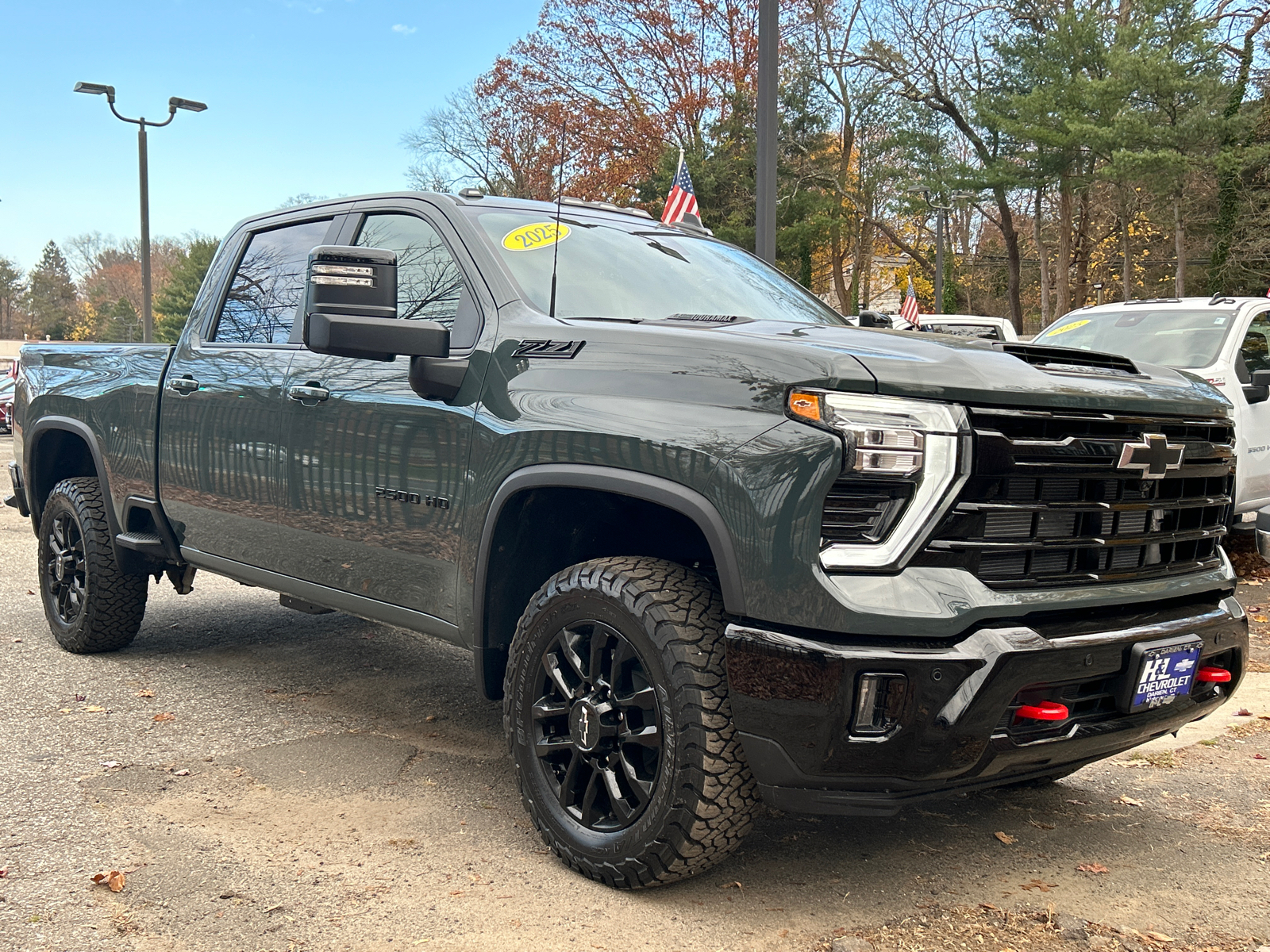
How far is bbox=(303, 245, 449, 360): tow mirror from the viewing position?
3.39 meters

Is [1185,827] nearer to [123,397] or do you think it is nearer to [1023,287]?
[123,397]

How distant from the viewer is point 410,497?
3.79 m

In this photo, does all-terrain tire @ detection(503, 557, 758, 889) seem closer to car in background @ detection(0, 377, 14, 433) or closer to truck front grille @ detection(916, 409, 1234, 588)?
truck front grille @ detection(916, 409, 1234, 588)

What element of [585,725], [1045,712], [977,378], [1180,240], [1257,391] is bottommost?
[585,725]

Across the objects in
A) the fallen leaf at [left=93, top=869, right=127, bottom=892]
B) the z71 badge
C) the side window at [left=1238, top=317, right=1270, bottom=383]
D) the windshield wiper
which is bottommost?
the fallen leaf at [left=93, top=869, right=127, bottom=892]

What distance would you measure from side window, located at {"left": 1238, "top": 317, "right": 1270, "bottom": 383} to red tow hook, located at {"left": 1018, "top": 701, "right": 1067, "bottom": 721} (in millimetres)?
6903

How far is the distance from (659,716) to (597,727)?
246 mm

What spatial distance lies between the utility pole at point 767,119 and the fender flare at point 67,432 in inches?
198

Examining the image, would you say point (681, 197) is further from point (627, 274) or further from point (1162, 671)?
point (1162, 671)

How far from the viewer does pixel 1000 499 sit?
277 centimetres

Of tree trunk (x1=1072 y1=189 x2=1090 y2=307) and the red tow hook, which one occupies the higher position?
tree trunk (x1=1072 y1=189 x2=1090 y2=307)

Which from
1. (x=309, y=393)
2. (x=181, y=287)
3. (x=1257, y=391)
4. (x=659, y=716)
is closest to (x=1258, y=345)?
(x=1257, y=391)

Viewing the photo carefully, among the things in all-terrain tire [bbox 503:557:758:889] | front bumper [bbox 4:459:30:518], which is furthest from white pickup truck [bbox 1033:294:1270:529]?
front bumper [bbox 4:459:30:518]

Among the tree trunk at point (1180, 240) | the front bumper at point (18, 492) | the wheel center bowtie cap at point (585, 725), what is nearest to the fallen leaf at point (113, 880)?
the wheel center bowtie cap at point (585, 725)
